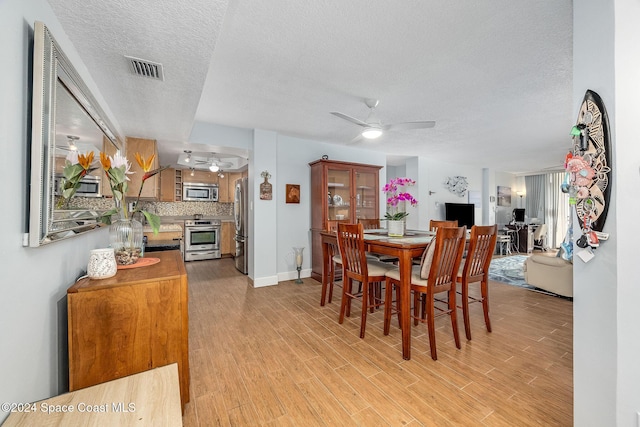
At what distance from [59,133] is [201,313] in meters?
2.41

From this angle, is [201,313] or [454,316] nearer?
[454,316]

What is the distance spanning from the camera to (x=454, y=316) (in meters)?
2.16

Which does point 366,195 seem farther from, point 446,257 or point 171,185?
point 171,185

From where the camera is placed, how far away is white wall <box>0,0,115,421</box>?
795mm

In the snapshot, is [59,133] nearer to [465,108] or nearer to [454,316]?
[454,316]

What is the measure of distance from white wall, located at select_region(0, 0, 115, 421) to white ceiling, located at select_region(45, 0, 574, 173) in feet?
1.65

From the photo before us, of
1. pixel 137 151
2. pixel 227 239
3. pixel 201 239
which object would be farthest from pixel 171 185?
pixel 137 151

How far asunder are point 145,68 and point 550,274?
510cm

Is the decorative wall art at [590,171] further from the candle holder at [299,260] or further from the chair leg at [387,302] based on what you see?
the candle holder at [299,260]

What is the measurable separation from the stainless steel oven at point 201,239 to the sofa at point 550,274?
20.3 ft

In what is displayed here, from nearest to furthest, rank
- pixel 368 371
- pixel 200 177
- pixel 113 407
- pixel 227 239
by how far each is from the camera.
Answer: pixel 113 407, pixel 368 371, pixel 200 177, pixel 227 239

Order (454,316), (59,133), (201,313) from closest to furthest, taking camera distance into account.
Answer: (59,133), (454,316), (201,313)

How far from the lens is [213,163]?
518 centimetres

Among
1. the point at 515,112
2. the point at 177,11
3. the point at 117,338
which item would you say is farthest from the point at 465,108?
the point at 117,338
